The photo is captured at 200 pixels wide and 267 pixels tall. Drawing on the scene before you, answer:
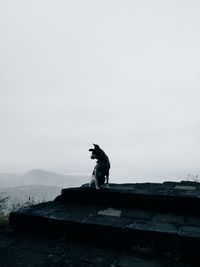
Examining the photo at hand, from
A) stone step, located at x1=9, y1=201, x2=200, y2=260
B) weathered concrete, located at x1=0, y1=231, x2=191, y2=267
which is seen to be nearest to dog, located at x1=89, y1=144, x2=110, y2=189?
stone step, located at x1=9, y1=201, x2=200, y2=260

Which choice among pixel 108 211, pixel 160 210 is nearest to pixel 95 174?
pixel 108 211

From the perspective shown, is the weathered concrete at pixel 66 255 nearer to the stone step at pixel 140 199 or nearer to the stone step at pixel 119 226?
the stone step at pixel 119 226

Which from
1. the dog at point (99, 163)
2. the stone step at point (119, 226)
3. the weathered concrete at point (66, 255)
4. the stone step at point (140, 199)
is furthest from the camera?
the dog at point (99, 163)

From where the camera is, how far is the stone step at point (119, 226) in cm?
382

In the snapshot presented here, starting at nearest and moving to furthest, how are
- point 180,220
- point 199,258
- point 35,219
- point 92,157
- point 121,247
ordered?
1. point 199,258
2. point 121,247
3. point 180,220
4. point 35,219
5. point 92,157

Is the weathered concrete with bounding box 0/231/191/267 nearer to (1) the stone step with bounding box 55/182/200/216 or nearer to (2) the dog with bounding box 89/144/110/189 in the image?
(1) the stone step with bounding box 55/182/200/216

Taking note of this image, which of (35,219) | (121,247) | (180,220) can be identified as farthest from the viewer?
(35,219)

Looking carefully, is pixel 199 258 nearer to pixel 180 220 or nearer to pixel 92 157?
pixel 180 220

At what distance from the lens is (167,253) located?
3.82 m

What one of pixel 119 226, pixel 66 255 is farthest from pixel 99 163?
pixel 66 255

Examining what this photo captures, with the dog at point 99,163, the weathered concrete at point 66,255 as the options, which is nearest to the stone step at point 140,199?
the dog at point 99,163

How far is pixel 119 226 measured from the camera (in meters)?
4.24

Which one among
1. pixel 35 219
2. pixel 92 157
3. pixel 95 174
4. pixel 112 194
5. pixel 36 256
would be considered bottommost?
pixel 36 256

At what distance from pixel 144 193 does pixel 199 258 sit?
1962 millimetres
